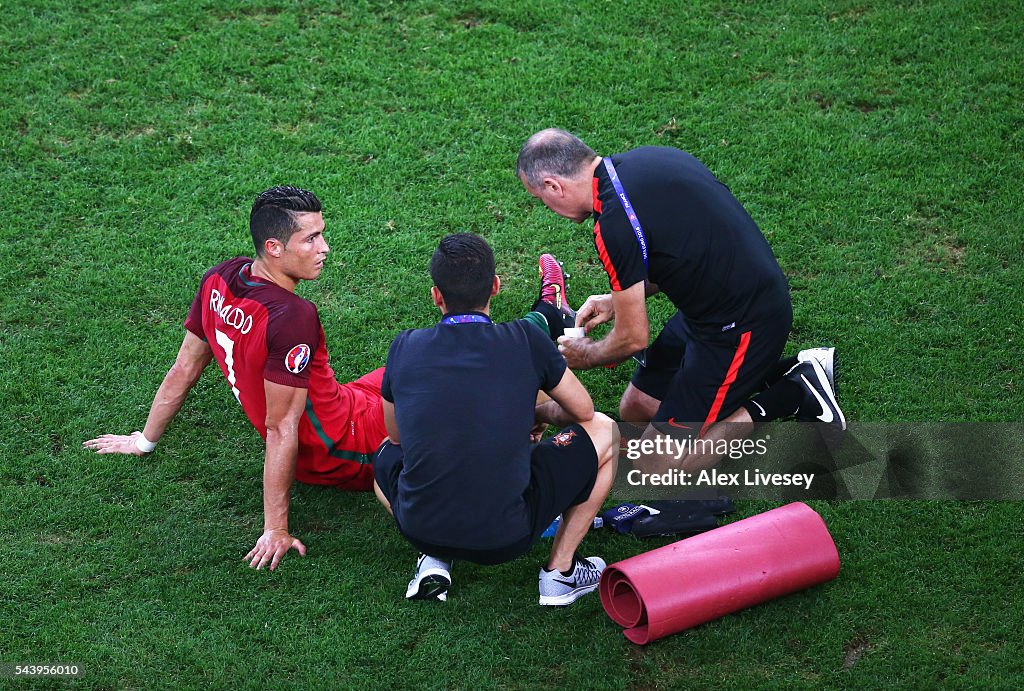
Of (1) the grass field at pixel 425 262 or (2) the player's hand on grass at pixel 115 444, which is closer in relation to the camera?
(1) the grass field at pixel 425 262

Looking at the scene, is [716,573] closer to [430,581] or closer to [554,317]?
[430,581]

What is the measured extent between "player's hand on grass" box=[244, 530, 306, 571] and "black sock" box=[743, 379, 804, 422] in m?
2.62

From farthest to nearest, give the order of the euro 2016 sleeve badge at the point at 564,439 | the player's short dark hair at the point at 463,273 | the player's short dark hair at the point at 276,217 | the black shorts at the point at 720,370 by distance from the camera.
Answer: the black shorts at the point at 720,370 < the player's short dark hair at the point at 276,217 < the euro 2016 sleeve badge at the point at 564,439 < the player's short dark hair at the point at 463,273

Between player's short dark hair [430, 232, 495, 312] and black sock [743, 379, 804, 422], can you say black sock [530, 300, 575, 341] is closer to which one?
black sock [743, 379, 804, 422]

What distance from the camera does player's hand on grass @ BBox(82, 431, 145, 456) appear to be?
20.3 ft

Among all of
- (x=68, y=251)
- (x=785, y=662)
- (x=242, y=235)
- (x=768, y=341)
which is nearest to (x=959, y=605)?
(x=785, y=662)

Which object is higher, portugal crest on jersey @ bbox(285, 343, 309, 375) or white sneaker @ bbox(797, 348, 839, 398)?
portugal crest on jersey @ bbox(285, 343, 309, 375)

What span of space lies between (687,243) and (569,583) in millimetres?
1791

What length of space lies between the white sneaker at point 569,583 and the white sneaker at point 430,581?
464mm

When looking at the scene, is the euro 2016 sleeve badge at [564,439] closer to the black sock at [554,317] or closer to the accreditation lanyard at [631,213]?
the accreditation lanyard at [631,213]

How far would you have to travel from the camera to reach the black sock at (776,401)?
620 centimetres

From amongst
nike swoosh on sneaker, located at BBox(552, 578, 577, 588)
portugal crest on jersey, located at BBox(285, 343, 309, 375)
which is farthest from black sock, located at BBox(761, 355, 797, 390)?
portugal crest on jersey, located at BBox(285, 343, 309, 375)

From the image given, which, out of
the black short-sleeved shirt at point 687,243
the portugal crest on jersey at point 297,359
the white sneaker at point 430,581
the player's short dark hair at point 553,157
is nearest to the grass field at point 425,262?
the white sneaker at point 430,581

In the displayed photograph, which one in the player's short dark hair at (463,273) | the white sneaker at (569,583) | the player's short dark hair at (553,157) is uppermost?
the player's short dark hair at (553,157)
